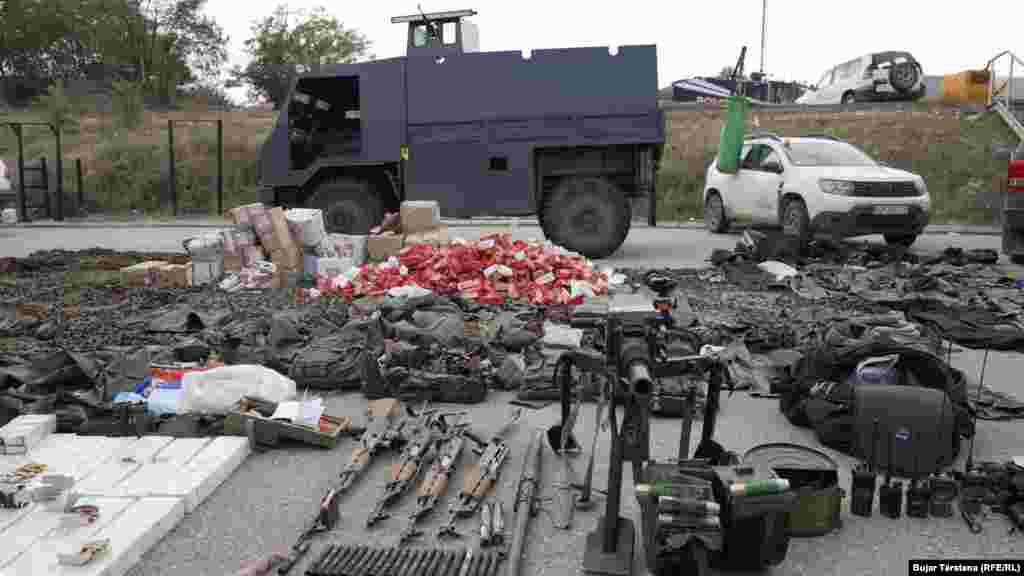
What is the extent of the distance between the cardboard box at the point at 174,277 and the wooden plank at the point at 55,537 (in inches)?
255

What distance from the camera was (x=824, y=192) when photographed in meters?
12.2

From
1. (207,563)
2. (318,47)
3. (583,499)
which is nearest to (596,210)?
(583,499)

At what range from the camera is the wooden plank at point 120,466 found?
13.2 ft

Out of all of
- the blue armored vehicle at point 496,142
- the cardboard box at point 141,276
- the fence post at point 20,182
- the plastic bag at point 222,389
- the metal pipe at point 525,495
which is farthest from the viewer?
the fence post at point 20,182

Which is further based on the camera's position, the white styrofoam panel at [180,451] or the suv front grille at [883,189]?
the suv front grille at [883,189]

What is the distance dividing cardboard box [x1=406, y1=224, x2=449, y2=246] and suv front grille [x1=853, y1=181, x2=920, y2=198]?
6008 millimetres

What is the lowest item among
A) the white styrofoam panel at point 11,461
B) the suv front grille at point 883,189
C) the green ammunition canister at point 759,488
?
the white styrofoam panel at point 11,461

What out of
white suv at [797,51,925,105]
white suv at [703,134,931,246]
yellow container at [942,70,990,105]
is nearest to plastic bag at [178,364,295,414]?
white suv at [703,134,931,246]

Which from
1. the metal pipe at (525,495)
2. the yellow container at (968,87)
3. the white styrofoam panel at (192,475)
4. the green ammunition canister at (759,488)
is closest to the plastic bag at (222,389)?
the white styrofoam panel at (192,475)

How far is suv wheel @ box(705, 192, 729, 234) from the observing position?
15664mm

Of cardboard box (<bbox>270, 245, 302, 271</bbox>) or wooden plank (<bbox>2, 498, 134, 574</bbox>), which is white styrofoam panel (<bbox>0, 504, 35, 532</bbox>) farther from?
cardboard box (<bbox>270, 245, 302, 271</bbox>)

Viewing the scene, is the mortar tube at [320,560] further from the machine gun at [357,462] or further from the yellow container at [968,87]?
the yellow container at [968,87]

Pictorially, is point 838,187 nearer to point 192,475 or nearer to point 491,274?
point 491,274

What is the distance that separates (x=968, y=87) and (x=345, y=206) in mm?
25483
